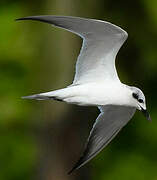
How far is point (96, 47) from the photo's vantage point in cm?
766

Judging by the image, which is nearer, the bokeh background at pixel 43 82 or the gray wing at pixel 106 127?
the gray wing at pixel 106 127

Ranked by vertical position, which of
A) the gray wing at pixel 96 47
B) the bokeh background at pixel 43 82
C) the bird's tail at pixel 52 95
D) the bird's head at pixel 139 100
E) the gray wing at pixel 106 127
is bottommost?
the bokeh background at pixel 43 82

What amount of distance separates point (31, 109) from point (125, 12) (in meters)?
2.23

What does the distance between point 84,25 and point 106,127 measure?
1.11 metres

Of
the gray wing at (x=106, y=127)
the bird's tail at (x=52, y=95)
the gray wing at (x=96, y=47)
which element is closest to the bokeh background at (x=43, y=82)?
the gray wing at (x=106, y=127)

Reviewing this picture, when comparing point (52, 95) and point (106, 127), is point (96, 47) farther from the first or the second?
point (106, 127)

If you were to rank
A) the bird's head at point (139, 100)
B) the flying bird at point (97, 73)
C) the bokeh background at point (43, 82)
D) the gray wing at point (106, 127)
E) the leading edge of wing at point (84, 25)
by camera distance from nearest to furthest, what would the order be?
the leading edge of wing at point (84, 25) → the flying bird at point (97, 73) → the bird's head at point (139, 100) → the gray wing at point (106, 127) → the bokeh background at point (43, 82)

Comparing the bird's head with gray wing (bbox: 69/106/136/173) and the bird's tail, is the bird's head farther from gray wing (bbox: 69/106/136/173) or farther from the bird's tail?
the bird's tail

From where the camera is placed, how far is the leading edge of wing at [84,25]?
7192 millimetres

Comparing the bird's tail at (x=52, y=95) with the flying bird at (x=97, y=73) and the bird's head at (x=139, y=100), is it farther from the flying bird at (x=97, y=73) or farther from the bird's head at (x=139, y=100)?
the bird's head at (x=139, y=100)

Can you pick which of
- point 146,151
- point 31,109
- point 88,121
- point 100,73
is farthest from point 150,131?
point 100,73

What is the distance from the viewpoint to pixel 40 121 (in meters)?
12.8

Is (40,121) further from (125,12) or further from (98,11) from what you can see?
(125,12)

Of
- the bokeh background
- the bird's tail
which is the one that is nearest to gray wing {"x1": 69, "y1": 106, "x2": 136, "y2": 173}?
the bird's tail
